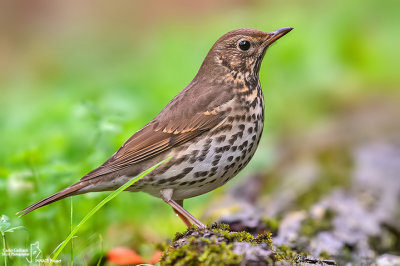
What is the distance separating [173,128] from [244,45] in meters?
0.70

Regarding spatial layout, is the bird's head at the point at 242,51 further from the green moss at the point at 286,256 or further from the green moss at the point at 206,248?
the green moss at the point at 206,248

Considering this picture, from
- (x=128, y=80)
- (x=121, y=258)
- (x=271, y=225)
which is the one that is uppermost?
(x=128, y=80)

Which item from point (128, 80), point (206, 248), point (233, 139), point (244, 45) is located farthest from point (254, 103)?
point (128, 80)

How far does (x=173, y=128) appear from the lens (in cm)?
385

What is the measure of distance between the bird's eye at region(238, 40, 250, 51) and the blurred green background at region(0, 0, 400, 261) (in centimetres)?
102

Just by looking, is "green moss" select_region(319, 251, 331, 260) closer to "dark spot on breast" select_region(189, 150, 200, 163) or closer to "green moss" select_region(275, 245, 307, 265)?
"green moss" select_region(275, 245, 307, 265)

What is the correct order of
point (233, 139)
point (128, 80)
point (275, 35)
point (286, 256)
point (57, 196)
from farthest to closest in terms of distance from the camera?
point (128, 80) → point (275, 35) → point (233, 139) → point (57, 196) → point (286, 256)

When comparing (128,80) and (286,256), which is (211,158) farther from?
Result: (128,80)

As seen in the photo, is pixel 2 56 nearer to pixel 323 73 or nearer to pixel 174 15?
pixel 174 15

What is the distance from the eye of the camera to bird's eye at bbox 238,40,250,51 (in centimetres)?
406

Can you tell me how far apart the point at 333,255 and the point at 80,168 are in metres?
1.91

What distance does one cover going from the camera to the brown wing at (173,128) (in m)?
3.78

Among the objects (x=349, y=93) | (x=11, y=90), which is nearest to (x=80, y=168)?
(x=349, y=93)

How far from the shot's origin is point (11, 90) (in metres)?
10.5
